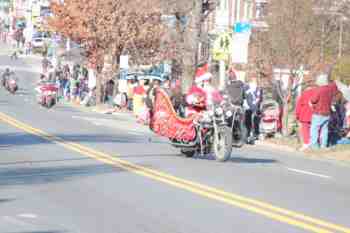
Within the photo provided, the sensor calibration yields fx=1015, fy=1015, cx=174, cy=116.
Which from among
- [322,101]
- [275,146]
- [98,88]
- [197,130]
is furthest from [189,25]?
[197,130]

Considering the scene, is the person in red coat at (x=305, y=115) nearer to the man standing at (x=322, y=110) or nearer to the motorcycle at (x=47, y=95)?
the man standing at (x=322, y=110)

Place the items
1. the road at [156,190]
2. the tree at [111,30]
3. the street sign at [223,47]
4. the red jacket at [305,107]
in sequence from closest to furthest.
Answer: the road at [156,190] < the red jacket at [305,107] < the street sign at [223,47] < the tree at [111,30]

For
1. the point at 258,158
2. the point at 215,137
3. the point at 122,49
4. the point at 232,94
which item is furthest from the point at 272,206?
the point at 122,49

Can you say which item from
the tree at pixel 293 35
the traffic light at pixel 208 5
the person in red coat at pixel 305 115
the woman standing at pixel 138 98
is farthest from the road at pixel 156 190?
the traffic light at pixel 208 5

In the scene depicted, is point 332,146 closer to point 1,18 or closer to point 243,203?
point 243,203

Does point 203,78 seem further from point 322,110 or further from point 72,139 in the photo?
point 322,110

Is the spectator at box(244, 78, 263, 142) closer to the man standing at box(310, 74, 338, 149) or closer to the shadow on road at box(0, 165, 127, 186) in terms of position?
the man standing at box(310, 74, 338, 149)

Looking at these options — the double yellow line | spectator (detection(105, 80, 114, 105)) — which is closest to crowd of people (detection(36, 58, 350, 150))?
the double yellow line

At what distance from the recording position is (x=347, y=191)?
15195 millimetres

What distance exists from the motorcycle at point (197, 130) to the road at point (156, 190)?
1.13ft

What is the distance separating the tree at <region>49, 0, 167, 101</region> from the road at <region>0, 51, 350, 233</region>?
26.7 metres

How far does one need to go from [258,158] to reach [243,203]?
833cm

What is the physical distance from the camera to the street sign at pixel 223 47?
30.2m

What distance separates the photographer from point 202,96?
19078 millimetres
